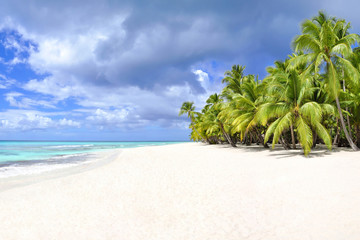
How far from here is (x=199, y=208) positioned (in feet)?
15.9

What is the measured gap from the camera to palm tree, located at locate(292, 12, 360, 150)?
10.8m

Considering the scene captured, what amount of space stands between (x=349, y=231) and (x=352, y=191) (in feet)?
6.61

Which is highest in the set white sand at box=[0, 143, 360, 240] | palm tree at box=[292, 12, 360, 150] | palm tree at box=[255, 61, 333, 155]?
palm tree at box=[292, 12, 360, 150]

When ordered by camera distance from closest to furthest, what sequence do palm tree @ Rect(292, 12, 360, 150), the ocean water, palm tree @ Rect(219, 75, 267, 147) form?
palm tree @ Rect(292, 12, 360, 150) < the ocean water < palm tree @ Rect(219, 75, 267, 147)

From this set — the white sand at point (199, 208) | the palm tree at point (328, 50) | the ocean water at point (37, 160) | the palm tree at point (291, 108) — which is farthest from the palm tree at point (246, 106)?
the ocean water at point (37, 160)

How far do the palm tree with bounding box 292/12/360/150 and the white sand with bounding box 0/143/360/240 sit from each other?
5715mm

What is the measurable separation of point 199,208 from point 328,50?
1167 centimetres

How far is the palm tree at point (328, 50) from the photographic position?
35.4 feet

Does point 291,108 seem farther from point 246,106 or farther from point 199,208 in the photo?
point 199,208

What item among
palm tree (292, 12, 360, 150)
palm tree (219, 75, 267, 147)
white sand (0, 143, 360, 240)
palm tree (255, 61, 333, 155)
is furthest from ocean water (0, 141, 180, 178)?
palm tree (292, 12, 360, 150)

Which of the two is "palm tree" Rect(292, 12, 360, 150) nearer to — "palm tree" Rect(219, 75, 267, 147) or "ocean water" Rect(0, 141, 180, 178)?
"palm tree" Rect(219, 75, 267, 147)

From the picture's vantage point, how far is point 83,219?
451 centimetres

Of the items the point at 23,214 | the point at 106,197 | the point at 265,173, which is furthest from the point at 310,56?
the point at 23,214

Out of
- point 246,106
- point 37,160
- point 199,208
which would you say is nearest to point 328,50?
point 246,106
